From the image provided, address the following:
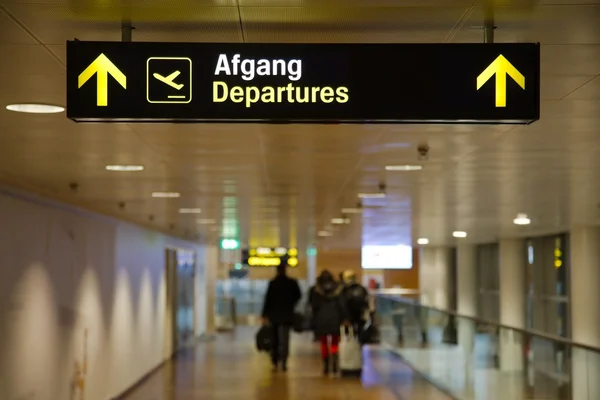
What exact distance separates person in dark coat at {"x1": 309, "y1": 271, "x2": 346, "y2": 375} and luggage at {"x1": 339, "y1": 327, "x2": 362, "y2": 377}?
16 centimetres

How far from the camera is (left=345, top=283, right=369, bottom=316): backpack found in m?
18.8

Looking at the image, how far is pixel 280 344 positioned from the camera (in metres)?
18.2

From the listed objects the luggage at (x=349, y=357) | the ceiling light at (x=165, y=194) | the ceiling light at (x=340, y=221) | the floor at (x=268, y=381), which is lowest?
the floor at (x=268, y=381)

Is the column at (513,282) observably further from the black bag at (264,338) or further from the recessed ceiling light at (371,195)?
the recessed ceiling light at (371,195)

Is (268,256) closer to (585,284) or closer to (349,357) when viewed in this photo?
(349,357)

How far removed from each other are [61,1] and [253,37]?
0.93m

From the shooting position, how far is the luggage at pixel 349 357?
17.4 metres

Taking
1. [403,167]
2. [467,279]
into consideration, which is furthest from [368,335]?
[403,167]

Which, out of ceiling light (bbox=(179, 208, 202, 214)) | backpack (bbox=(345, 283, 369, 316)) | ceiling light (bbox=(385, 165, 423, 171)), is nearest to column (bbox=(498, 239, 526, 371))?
backpack (bbox=(345, 283, 369, 316))

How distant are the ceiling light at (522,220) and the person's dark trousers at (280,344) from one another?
434 centimetres

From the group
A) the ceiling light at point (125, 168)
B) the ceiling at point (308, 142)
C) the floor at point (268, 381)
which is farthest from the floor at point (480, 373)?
the ceiling light at point (125, 168)

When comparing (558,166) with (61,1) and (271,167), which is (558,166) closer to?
(271,167)

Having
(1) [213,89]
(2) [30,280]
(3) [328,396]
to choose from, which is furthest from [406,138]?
(3) [328,396]

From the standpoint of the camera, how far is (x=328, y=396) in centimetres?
1457
